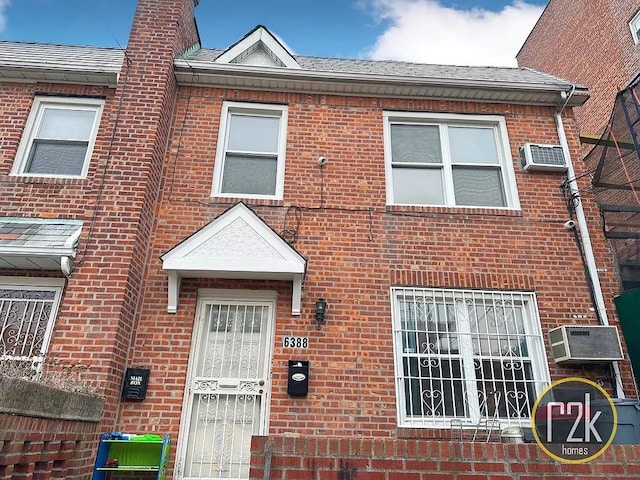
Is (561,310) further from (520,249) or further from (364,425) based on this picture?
(364,425)

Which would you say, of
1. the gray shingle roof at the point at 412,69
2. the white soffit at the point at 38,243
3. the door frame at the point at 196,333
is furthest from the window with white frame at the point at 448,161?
the white soffit at the point at 38,243

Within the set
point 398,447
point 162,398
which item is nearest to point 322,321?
point 162,398

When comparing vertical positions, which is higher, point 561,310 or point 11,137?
point 11,137

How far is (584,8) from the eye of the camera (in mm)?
12797

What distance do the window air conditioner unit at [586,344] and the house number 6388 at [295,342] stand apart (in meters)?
3.17

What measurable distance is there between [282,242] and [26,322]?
331 centimetres

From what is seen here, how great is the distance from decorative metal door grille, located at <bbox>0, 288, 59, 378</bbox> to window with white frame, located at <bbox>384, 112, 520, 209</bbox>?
481cm

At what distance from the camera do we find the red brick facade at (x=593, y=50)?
10.8 m

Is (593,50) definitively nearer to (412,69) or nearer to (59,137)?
(412,69)

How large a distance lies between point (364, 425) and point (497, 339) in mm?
2090

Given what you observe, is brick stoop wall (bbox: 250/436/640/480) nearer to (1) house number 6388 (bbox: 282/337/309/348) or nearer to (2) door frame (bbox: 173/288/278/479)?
(2) door frame (bbox: 173/288/278/479)

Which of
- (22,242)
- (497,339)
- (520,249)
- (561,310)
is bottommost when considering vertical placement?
(497,339)

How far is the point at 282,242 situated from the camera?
5.38 metres

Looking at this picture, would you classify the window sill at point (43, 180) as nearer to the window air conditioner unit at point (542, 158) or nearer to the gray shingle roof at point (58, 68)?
the gray shingle roof at point (58, 68)
